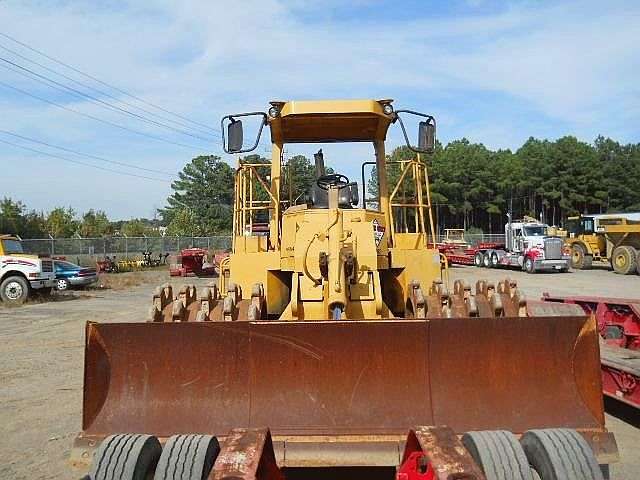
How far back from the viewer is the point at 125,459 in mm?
3604

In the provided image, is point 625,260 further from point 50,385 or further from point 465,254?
point 50,385

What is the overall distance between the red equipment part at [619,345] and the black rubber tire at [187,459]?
4603 millimetres

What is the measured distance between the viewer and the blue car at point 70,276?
2580 centimetres

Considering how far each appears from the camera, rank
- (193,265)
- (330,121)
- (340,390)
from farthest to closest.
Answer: (193,265) → (330,121) → (340,390)

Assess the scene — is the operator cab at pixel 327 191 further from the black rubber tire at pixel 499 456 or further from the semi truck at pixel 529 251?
the semi truck at pixel 529 251

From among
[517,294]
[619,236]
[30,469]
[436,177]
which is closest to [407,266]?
[517,294]

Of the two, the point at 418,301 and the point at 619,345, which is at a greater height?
the point at 418,301

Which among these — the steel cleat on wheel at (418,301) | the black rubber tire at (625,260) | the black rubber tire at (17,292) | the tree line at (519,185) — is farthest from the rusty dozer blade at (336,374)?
the tree line at (519,185)

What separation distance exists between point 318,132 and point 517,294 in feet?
9.44

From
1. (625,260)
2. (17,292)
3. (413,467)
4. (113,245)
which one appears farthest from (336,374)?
(113,245)

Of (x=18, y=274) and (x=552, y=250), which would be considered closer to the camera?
(x=18, y=274)

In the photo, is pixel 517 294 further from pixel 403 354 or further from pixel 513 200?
pixel 513 200

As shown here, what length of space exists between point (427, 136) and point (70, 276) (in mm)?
22488

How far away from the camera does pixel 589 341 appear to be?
4.60m
